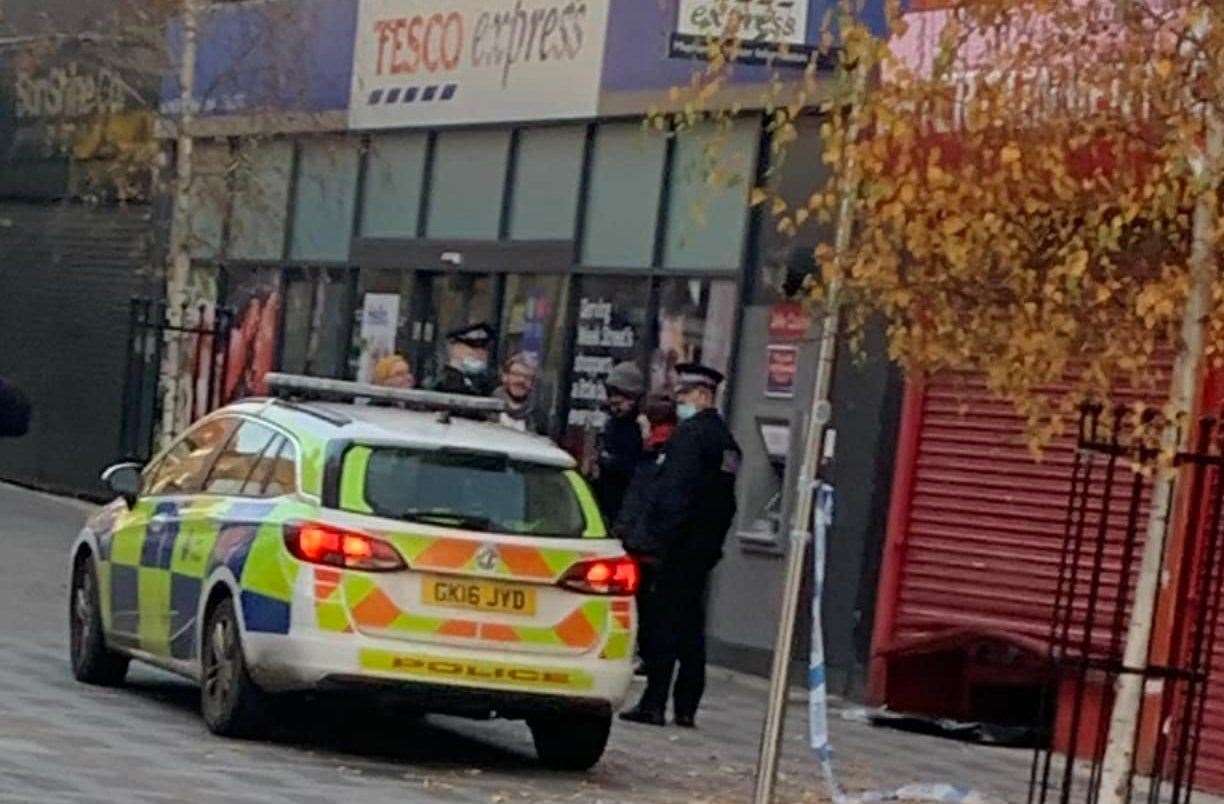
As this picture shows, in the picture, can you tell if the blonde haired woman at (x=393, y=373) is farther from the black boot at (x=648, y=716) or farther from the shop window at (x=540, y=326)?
the shop window at (x=540, y=326)

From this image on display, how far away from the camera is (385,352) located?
1007 inches

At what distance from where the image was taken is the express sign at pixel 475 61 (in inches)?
891

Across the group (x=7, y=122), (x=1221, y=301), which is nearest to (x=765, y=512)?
(x=1221, y=301)

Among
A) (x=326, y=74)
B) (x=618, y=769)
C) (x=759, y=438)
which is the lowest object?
(x=618, y=769)

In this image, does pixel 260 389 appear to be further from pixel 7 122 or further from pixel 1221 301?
pixel 1221 301

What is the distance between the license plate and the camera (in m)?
13.1

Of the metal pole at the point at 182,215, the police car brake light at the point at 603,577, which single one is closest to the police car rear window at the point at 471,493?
the police car brake light at the point at 603,577

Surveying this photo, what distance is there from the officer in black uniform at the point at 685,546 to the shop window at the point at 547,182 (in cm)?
661

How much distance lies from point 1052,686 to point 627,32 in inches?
425

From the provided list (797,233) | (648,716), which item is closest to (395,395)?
(648,716)

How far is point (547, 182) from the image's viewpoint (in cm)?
2323

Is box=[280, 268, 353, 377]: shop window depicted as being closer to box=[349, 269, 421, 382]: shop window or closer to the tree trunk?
box=[349, 269, 421, 382]: shop window

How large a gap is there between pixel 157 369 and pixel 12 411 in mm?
18071

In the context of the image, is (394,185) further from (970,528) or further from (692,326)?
(970,528)
